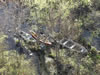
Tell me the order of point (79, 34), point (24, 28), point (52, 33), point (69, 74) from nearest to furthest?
point (69, 74)
point (52, 33)
point (79, 34)
point (24, 28)

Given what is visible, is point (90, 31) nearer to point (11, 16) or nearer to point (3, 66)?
point (11, 16)

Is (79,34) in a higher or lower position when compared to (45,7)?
lower

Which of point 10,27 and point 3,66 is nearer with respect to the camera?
point 3,66

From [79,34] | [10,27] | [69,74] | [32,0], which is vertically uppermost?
[32,0]

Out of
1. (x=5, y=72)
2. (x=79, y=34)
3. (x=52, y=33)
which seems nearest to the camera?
(x=5, y=72)

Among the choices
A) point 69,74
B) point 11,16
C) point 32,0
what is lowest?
point 69,74

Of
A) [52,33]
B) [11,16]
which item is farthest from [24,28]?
[52,33]

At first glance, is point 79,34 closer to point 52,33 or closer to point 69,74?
point 52,33

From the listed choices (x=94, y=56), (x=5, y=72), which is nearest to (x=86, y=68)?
(x=94, y=56)

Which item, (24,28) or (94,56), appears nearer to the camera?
(94,56)
